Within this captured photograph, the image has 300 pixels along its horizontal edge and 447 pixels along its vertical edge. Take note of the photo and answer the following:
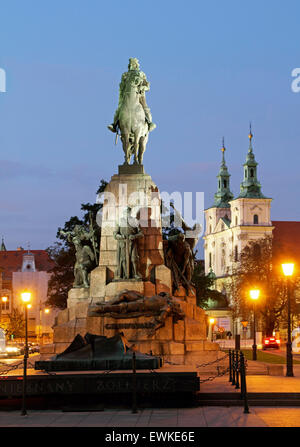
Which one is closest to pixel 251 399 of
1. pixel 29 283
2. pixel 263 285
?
pixel 263 285

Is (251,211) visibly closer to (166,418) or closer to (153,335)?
(153,335)

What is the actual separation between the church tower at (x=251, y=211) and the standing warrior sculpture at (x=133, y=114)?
106 meters

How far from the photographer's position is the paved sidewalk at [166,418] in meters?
13.8

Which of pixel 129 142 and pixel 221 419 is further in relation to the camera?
pixel 129 142

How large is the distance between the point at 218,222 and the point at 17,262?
44.7m

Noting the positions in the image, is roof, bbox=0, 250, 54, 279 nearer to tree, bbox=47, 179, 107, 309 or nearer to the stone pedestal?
tree, bbox=47, 179, 107, 309

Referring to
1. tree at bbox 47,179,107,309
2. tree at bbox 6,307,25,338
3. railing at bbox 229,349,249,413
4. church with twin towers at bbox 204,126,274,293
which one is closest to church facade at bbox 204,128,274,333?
church with twin towers at bbox 204,126,274,293

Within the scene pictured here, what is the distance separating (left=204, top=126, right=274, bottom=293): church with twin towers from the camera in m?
134

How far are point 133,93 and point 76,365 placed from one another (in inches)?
509

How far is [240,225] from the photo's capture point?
439ft

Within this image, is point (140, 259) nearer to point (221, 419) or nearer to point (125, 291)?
point (125, 291)

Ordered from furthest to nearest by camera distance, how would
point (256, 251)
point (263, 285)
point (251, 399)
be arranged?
point (256, 251) < point (263, 285) < point (251, 399)
